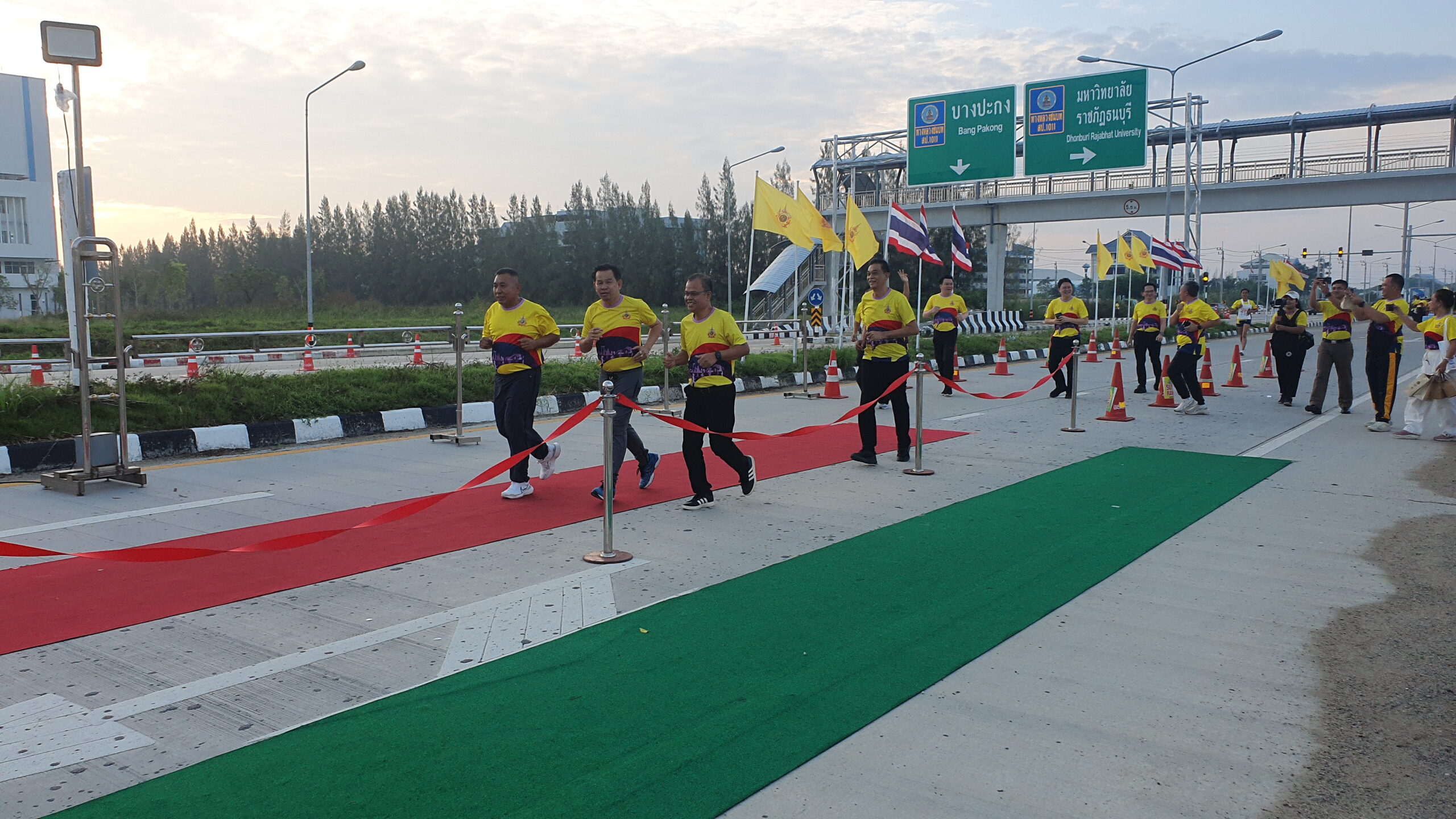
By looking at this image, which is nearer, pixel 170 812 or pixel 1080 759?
pixel 170 812

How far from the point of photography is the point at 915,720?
12.9 ft

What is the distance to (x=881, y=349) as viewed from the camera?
31.8 ft

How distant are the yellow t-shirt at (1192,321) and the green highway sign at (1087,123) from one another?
16308 mm

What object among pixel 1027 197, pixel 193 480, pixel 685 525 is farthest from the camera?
pixel 1027 197

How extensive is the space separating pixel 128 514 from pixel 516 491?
2799 millimetres

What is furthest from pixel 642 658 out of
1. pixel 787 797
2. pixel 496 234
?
pixel 496 234

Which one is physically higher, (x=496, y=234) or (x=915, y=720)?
(x=496, y=234)

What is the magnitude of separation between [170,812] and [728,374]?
521cm

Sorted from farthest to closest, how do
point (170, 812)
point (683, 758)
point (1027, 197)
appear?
point (1027, 197) < point (683, 758) < point (170, 812)

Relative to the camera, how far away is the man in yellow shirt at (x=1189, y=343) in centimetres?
1388

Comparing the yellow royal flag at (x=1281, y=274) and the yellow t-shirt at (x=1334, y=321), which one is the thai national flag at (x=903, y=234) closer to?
the yellow t-shirt at (x=1334, y=321)

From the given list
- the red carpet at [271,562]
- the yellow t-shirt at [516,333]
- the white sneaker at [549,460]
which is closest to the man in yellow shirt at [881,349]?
the red carpet at [271,562]

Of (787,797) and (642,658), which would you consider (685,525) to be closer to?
(642,658)

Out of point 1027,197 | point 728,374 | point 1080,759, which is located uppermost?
point 1027,197
